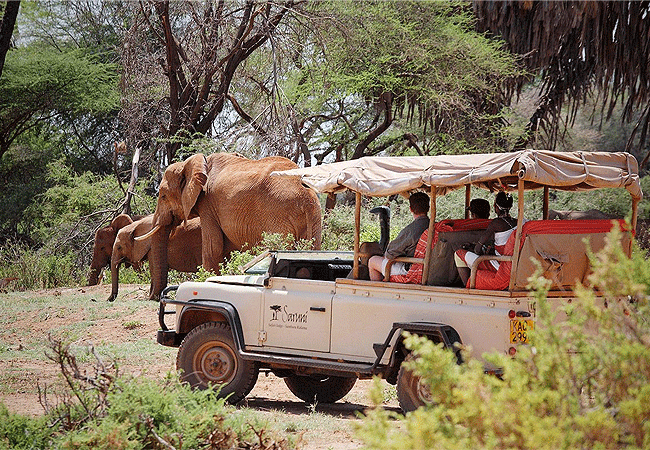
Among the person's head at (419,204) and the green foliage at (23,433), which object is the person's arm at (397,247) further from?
the green foliage at (23,433)

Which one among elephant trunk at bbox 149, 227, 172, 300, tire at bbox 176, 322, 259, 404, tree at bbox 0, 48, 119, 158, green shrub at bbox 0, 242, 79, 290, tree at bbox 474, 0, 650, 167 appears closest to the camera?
tire at bbox 176, 322, 259, 404

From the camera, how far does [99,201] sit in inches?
918

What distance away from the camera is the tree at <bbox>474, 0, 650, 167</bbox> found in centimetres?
2077

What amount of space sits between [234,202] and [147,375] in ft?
15.9

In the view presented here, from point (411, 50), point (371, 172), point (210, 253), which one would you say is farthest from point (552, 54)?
point (371, 172)

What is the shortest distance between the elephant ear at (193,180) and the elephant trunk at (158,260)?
1208mm

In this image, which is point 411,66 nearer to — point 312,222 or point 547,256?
point 312,222

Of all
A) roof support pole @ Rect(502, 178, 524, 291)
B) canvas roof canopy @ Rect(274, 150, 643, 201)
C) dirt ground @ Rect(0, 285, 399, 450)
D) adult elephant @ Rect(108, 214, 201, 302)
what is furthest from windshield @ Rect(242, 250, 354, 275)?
adult elephant @ Rect(108, 214, 201, 302)

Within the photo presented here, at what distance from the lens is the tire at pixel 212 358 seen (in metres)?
8.32

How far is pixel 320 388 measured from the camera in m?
9.10

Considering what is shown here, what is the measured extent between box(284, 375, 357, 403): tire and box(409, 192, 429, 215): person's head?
2.10 metres

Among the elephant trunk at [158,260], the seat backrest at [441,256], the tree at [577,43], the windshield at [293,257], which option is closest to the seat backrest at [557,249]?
the seat backrest at [441,256]

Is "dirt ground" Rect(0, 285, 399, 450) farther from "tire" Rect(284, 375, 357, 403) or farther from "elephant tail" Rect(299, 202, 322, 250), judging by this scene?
"elephant tail" Rect(299, 202, 322, 250)

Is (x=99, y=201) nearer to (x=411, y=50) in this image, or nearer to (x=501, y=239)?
(x=411, y=50)
